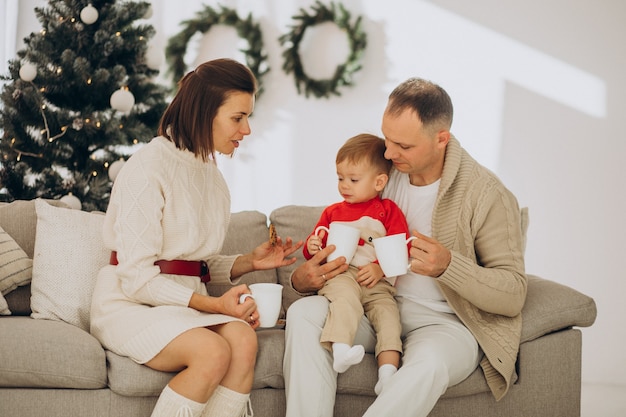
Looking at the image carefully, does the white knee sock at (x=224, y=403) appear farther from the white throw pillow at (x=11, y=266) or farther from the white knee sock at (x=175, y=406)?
the white throw pillow at (x=11, y=266)

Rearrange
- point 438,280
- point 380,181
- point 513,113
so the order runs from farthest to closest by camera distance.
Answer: point 513,113 < point 380,181 < point 438,280

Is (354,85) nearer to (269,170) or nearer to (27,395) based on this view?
(269,170)

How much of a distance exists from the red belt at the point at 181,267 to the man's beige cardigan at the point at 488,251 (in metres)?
0.72

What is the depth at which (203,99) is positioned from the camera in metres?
2.12

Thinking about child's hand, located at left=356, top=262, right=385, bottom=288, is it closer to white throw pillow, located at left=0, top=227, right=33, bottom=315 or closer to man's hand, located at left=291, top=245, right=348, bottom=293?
man's hand, located at left=291, top=245, right=348, bottom=293

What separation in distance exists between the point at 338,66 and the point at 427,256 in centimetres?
246

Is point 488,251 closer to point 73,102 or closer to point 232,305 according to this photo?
point 232,305

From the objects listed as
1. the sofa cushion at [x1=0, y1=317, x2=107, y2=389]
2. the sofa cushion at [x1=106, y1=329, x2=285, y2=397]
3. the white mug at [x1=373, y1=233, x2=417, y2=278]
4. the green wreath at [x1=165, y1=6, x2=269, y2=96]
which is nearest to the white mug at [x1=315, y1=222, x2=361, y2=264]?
the white mug at [x1=373, y1=233, x2=417, y2=278]

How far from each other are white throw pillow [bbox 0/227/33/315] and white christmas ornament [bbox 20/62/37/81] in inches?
44.0

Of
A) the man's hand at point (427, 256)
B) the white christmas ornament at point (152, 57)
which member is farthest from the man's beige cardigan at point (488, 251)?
the white christmas ornament at point (152, 57)

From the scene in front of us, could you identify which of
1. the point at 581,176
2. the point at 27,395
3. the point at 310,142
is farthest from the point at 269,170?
the point at 27,395

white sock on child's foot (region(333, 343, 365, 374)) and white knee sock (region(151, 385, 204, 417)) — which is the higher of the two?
white sock on child's foot (region(333, 343, 365, 374))

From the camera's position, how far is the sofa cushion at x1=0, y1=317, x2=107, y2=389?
1.99 meters

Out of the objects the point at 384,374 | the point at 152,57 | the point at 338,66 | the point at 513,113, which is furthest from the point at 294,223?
the point at 513,113
